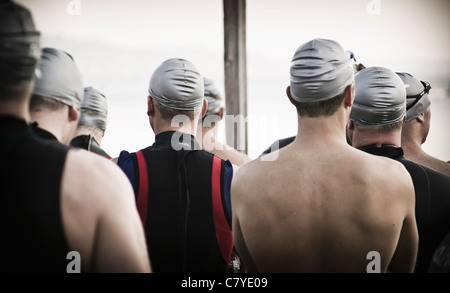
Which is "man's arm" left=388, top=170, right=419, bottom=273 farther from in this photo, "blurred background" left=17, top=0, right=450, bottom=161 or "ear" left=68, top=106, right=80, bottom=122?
"blurred background" left=17, top=0, right=450, bottom=161

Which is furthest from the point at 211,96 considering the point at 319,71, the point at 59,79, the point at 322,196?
the point at 59,79

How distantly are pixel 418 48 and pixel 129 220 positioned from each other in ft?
16.7

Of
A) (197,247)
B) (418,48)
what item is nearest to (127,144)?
(197,247)

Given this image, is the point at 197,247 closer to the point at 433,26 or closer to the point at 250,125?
the point at 250,125

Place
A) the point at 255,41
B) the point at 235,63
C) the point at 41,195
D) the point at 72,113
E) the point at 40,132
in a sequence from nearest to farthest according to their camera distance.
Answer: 1. the point at 41,195
2. the point at 40,132
3. the point at 72,113
4. the point at 235,63
5. the point at 255,41

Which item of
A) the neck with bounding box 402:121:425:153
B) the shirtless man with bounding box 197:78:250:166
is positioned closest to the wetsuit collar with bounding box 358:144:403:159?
the neck with bounding box 402:121:425:153

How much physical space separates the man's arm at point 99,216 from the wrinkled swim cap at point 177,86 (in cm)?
134

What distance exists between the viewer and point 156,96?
9.10 ft

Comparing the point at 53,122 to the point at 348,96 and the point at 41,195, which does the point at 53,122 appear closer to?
the point at 41,195

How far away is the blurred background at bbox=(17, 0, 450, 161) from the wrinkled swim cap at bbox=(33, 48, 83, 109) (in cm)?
343

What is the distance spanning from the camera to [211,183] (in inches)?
101

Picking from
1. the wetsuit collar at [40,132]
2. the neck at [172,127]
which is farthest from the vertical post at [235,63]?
the wetsuit collar at [40,132]

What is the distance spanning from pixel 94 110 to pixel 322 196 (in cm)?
210

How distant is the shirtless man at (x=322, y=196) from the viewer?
1989mm
